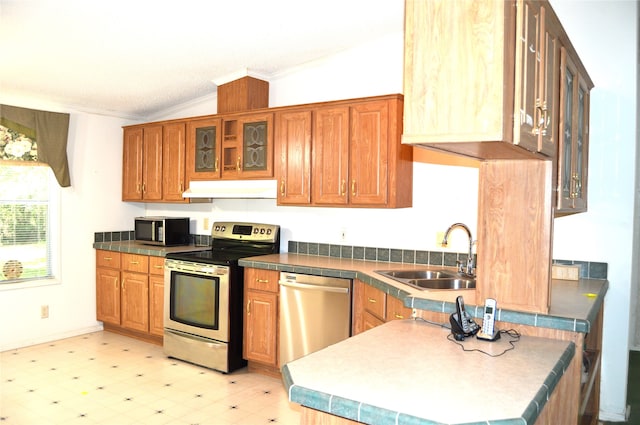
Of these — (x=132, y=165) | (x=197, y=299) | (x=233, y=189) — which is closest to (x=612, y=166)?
(x=233, y=189)

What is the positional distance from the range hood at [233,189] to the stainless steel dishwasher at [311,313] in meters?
0.81

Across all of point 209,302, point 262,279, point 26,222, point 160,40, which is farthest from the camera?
point 26,222

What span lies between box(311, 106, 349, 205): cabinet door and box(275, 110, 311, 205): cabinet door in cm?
6

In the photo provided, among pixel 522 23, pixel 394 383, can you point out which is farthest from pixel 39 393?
pixel 522 23

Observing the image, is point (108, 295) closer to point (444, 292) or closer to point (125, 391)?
point (125, 391)

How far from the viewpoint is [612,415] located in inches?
135

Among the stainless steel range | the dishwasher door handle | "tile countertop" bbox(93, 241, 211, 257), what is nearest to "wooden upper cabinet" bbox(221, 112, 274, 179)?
the stainless steel range

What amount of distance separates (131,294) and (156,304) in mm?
385

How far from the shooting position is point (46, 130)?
497 centimetres

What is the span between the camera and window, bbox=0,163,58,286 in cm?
481

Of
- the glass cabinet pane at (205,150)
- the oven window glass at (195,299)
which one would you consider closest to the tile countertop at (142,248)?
the oven window glass at (195,299)

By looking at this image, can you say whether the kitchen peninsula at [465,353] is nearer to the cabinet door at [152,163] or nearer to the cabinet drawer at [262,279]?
the cabinet drawer at [262,279]

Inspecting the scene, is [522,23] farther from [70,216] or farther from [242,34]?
[70,216]

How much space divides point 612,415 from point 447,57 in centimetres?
291
